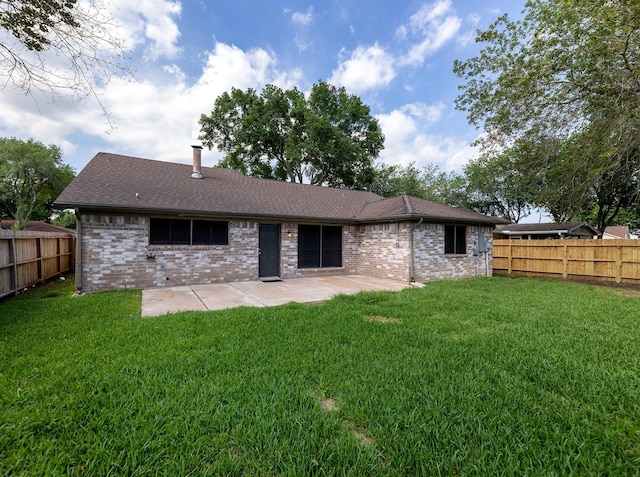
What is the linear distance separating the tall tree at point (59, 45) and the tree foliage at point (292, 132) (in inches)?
699

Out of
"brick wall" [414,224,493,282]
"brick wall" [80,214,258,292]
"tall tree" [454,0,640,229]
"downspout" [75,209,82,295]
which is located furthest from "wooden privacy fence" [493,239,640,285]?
"downspout" [75,209,82,295]

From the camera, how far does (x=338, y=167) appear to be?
2259cm

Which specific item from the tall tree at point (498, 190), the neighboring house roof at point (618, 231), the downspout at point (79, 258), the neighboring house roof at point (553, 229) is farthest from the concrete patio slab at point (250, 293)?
the neighboring house roof at point (618, 231)

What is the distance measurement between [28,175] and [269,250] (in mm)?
24411

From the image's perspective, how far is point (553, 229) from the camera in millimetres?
21125

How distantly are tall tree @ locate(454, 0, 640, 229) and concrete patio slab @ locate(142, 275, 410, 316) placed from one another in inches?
269

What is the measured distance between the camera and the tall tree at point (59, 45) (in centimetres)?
398

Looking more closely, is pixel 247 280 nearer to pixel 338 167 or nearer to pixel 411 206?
pixel 411 206

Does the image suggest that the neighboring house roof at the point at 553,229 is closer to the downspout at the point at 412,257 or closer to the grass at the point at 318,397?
the downspout at the point at 412,257

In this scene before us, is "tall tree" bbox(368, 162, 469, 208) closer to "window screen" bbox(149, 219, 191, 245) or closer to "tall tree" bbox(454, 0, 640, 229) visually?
"tall tree" bbox(454, 0, 640, 229)

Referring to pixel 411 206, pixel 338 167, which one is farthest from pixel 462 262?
pixel 338 167

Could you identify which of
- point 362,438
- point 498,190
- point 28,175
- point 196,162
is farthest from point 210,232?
point 498,190

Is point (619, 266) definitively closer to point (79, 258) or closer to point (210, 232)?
point (210, 232)

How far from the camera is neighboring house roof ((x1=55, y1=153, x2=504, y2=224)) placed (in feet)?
25.7
